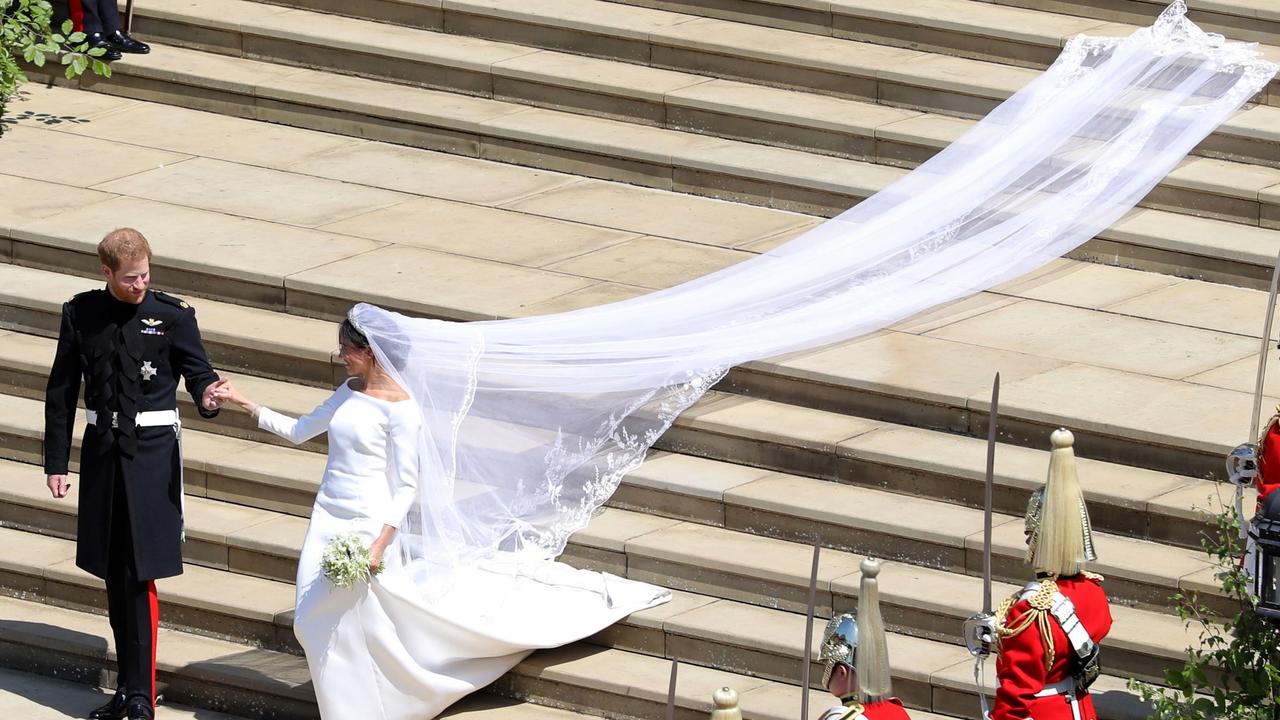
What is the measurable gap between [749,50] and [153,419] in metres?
5.69

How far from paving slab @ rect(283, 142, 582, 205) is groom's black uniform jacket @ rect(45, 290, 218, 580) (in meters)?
3.93

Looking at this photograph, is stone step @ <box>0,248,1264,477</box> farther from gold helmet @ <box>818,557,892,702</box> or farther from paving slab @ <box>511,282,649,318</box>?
gold helmet @ <box>818,557,892,702</box>

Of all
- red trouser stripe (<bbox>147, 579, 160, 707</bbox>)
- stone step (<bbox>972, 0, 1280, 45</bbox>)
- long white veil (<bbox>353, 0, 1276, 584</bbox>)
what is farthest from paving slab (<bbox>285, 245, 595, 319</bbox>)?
stone step (<bbox>972, 0, 1280, 45</bbox>)

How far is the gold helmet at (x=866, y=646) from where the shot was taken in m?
5.72

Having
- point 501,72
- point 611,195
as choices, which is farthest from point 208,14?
point 611,195

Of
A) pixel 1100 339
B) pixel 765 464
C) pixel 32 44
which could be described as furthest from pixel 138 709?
pixel 32 44

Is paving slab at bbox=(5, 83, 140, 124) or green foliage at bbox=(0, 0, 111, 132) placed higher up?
green foliage at bbox=(0, 0, 111, 132)

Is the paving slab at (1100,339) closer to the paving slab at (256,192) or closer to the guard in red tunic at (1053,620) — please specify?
the guard in red tunic at (1053,620)

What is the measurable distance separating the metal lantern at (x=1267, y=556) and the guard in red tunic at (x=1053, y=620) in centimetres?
47

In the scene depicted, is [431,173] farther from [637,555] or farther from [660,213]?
[637,555]

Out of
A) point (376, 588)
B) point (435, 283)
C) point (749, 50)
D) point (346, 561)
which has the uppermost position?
point (749, 50)

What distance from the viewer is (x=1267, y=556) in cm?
669

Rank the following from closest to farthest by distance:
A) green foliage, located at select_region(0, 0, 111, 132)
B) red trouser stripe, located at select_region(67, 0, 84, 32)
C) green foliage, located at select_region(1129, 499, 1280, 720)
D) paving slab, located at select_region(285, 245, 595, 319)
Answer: green foliage, located at select_region(1129, 499, 1280, 720)
paving slab, located at select_region(285, 245, 595, 319)
green foliage, located at select_region(0, 0, 111, 132)
red trouser stripe, located at select_region(67, 0, 84, 32)

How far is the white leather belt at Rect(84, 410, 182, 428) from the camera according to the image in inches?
338
